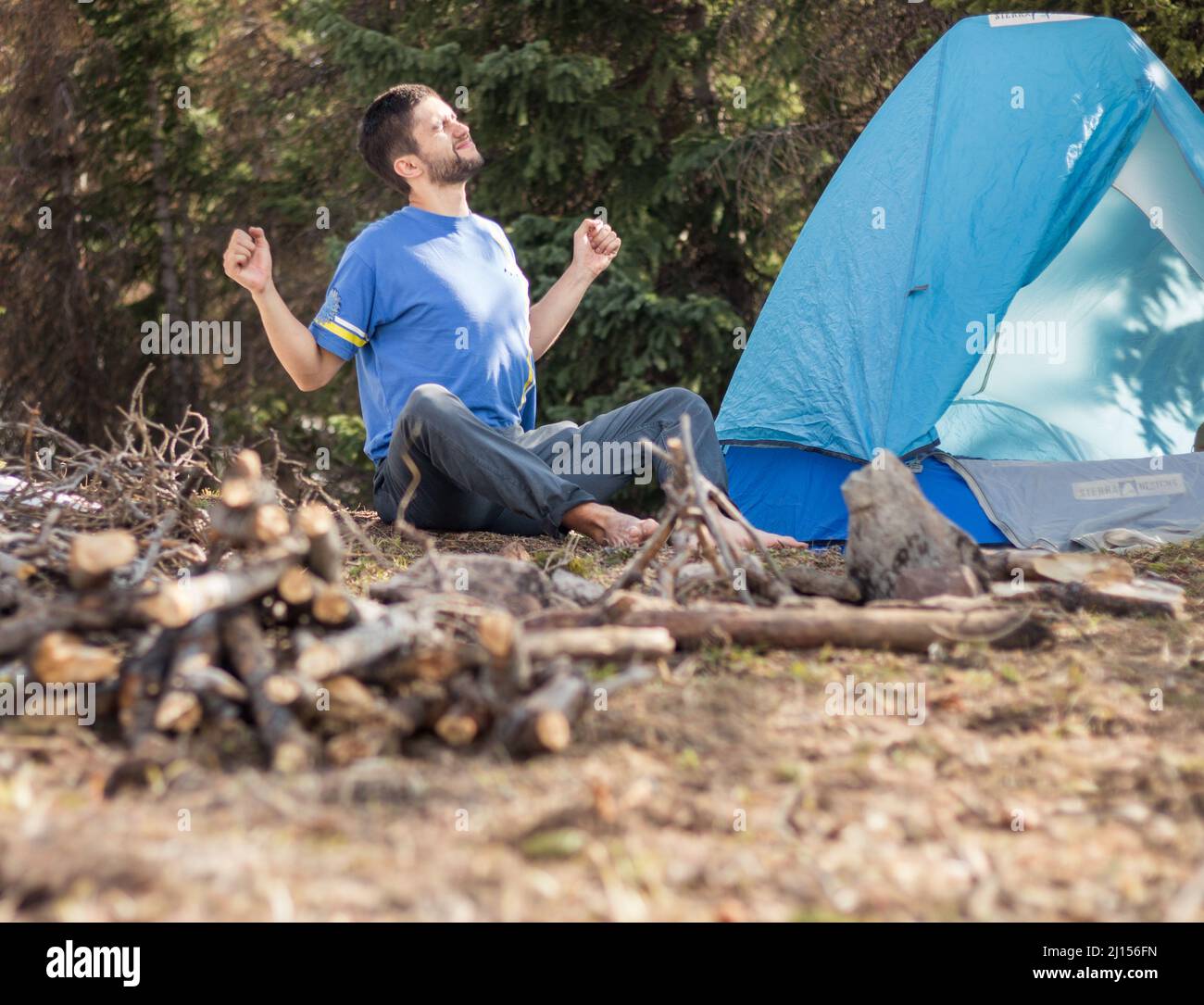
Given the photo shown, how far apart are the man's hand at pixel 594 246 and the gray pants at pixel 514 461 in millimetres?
583

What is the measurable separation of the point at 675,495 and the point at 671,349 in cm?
336

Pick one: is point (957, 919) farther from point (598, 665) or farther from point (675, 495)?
point (675, 495)

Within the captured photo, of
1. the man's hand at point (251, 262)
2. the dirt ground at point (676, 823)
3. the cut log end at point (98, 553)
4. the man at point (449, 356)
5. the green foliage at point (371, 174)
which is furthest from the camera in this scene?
the green foliage at point (371, 174)

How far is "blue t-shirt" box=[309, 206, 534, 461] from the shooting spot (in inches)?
160

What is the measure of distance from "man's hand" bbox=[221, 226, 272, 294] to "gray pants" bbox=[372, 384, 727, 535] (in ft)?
1.86

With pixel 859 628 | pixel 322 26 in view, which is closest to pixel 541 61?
pixel 322 26

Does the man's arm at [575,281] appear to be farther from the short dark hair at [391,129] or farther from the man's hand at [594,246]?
the short dark hair at [391,129]

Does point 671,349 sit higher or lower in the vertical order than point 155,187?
lower

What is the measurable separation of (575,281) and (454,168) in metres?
0.57

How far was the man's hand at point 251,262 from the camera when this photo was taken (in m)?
3.62

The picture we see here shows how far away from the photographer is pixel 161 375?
8531mm

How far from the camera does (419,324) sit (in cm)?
411

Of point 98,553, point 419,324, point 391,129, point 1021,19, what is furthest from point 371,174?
point 98,553

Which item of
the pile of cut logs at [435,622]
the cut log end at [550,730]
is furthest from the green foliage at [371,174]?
the cut log end at [550,730]
